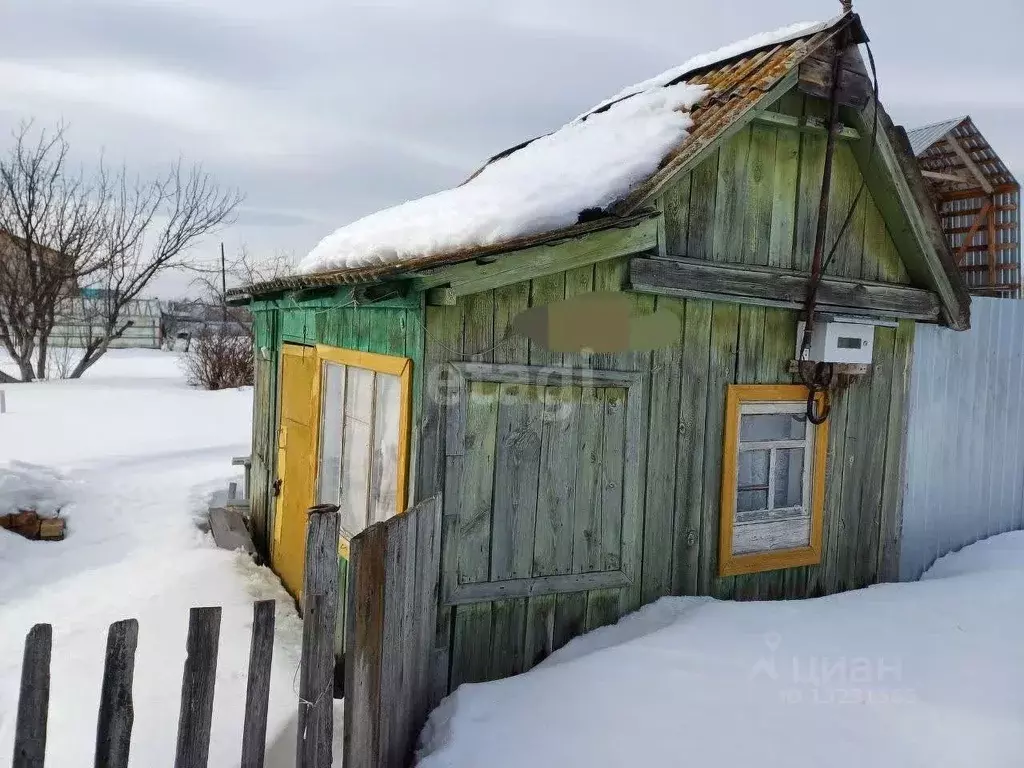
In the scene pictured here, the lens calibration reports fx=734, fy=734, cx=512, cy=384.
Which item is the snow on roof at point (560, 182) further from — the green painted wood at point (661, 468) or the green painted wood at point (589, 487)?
the green painted wood at point (589, 487)

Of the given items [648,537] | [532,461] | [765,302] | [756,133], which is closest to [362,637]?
[532,461]

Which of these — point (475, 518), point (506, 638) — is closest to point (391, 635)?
point (475, 518)

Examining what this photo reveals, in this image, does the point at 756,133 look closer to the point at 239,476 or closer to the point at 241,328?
the point at 239,476

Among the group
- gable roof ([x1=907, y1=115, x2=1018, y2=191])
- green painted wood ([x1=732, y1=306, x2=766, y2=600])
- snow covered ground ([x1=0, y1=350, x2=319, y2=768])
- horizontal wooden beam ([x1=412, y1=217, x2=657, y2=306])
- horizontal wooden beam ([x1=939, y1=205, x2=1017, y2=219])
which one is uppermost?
gable roof ([x1=907, y1=115, x2=1018, y2=191])

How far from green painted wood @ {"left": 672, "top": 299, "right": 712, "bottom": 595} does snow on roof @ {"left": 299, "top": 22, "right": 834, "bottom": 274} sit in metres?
1.04

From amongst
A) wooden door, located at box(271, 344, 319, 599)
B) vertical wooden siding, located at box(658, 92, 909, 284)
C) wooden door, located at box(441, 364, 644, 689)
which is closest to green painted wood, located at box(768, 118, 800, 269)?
vertical wooden siding, located at box(658, 92, 909, 284)

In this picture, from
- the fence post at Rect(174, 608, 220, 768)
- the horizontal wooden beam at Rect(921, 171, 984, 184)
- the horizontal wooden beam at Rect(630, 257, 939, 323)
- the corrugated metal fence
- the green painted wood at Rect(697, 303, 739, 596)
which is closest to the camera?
the fence post at Rect(174, 608, 220, 768)

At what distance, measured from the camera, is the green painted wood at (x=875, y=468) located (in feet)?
18.8

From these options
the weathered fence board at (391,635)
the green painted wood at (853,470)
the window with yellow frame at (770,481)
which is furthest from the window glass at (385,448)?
the green painted wood at (853,470)

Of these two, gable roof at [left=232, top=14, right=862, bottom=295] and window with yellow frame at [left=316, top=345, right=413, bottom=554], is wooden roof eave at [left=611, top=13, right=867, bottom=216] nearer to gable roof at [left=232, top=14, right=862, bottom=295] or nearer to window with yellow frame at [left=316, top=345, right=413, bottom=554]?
gable roof at [left=232, top=14, right=862, bottom=295]

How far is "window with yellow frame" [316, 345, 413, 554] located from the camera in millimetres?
4324

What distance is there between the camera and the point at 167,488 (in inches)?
406

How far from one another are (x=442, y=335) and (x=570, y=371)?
33.6 inches

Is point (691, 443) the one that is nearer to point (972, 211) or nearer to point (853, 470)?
point (853, 470)
